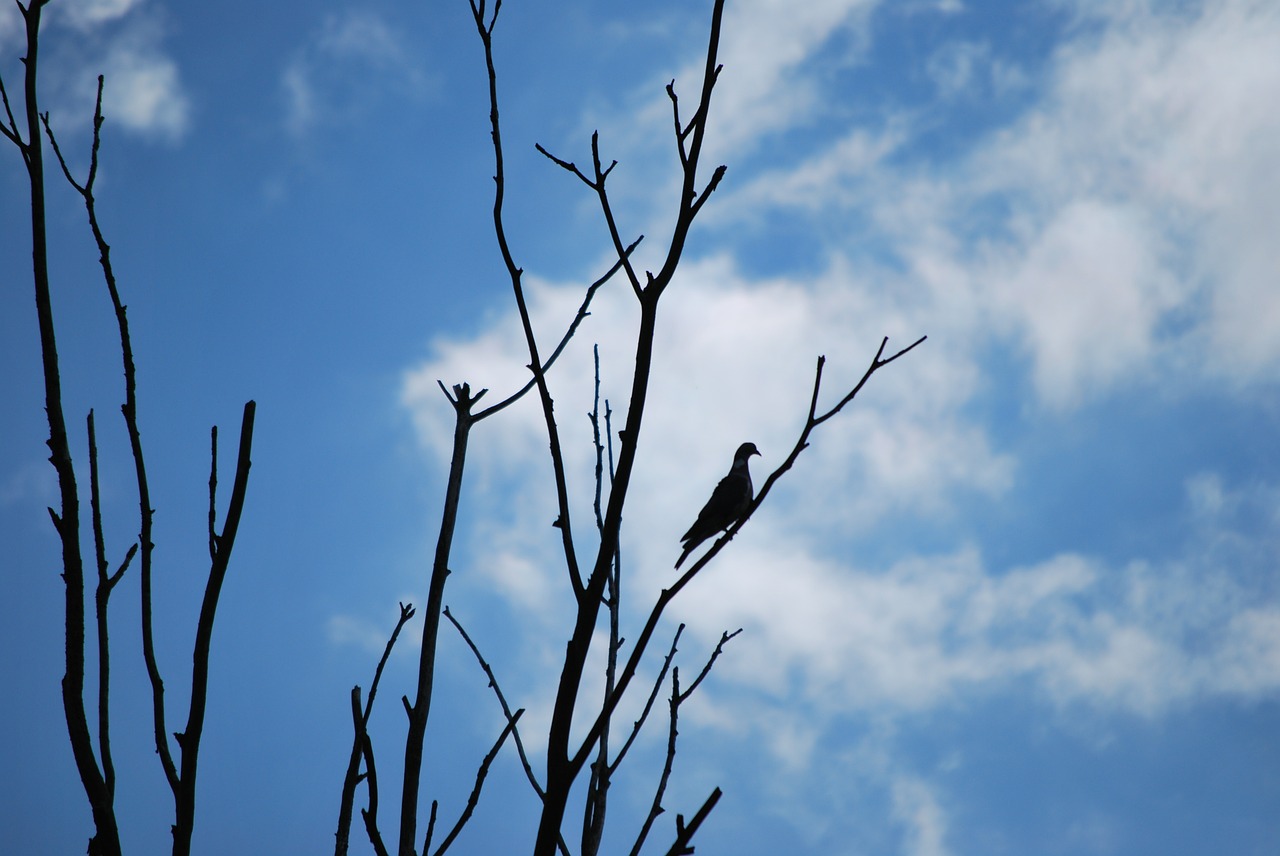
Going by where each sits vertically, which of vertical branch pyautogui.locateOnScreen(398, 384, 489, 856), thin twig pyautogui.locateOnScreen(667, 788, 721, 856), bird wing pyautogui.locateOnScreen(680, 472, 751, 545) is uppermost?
bird wing pyautogui.locateOnScreen(680, 472, 751, 545)

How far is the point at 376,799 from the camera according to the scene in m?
2.02

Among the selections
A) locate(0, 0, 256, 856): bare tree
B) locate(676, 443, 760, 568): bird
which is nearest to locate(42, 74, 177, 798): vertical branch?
locate(0, 0, 256, 856): bare tree

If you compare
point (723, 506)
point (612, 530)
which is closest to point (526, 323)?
point (612, 530)

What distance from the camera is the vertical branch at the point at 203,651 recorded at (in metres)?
1.67

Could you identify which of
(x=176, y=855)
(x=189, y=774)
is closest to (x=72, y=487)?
(x=189, y=774)

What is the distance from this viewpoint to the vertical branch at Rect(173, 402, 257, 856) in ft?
5.47

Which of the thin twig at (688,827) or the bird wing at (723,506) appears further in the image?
the bird wing at (723,506)

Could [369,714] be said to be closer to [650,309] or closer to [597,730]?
[597,730]

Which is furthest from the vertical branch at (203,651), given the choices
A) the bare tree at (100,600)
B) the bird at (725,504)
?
the bird at (725,504)

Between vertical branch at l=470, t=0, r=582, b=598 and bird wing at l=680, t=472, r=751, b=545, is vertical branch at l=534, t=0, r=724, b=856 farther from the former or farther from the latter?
bird wing at l=680, t=472, r=751, b=545

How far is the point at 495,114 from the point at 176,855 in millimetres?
1581

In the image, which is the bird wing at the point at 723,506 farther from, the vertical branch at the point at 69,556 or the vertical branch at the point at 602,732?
the vertical branch at the point at 69,556

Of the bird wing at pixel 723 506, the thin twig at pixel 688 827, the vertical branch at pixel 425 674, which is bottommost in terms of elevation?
the thin twig at pixel 688 827

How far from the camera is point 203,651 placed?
167cm
